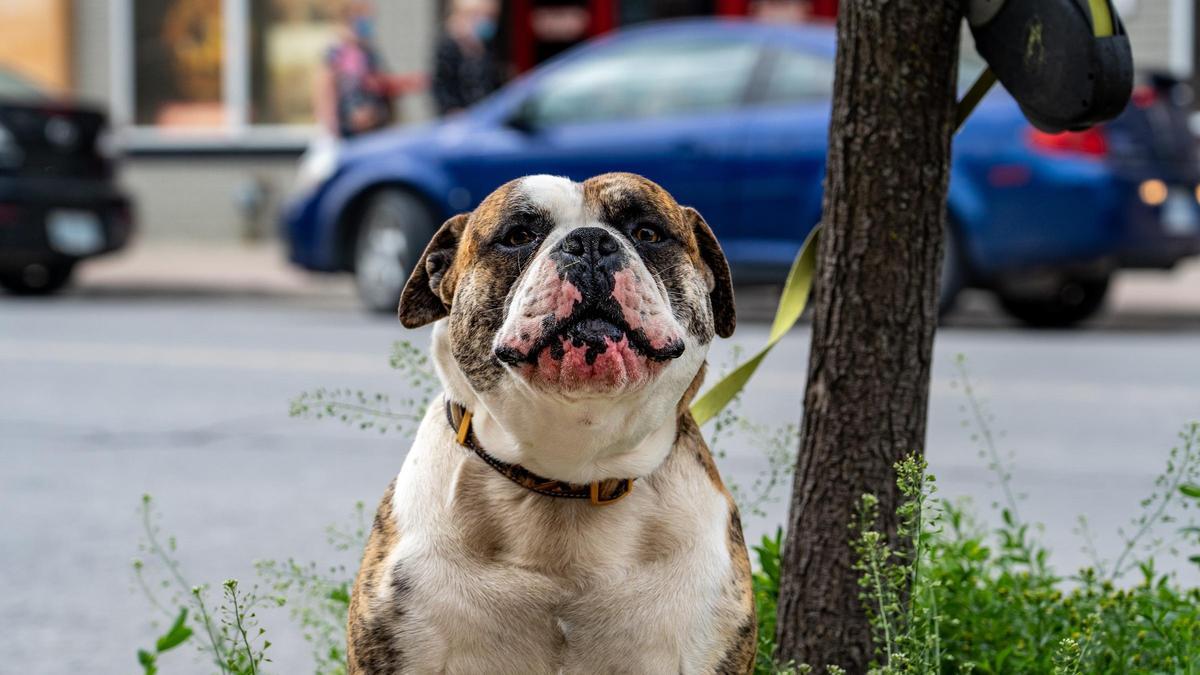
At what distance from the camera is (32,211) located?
1223cm

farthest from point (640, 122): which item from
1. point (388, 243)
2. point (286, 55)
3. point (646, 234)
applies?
point (286, 55)

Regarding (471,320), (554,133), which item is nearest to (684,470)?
(471,320)

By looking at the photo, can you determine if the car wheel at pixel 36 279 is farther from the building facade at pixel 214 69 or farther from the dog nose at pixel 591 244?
the dog nose at pixel 591 244

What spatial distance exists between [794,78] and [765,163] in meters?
0.60

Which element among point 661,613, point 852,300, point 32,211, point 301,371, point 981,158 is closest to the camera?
point 661,613

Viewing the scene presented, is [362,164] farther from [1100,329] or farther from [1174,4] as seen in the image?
[1174,4]

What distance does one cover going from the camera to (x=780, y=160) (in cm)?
941

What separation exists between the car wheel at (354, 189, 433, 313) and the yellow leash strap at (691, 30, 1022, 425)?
7.67m

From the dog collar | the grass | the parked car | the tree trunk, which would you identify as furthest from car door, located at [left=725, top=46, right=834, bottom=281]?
the dog collar

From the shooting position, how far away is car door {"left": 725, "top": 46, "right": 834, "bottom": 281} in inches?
368

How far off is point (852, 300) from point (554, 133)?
7.48 meters

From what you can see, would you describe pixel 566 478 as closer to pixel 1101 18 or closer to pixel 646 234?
pixel 646 234

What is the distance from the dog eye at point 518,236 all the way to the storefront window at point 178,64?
16.9 meters

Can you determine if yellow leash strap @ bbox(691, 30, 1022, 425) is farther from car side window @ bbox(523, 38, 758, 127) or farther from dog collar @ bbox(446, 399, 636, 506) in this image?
car side window @ bbox(523, 38, 758, 127)
